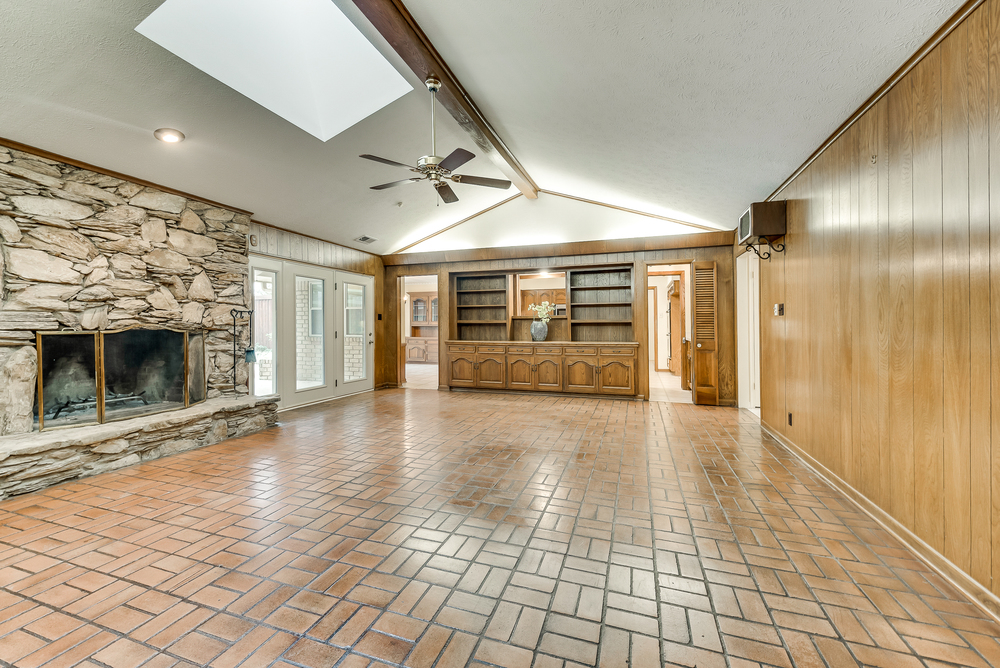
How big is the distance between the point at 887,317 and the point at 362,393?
6.92m

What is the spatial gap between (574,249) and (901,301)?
490cm

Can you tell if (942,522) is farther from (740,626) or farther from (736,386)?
(736,386)

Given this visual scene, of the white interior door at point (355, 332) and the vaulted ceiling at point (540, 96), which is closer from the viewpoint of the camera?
the vaulted ceiling at point (540, 96)

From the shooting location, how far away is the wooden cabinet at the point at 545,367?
6625 millimetres

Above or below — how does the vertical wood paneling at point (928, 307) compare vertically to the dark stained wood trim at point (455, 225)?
below

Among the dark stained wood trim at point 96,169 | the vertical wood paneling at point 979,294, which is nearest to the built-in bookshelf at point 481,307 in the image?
the dark stained wood trim at point 96,169

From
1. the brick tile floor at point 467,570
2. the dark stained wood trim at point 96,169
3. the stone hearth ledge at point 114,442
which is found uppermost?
the dark stained wood trim at point 96,169

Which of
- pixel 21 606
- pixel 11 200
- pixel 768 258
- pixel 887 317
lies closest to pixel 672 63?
pixel 887 317

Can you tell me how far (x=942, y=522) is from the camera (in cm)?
195

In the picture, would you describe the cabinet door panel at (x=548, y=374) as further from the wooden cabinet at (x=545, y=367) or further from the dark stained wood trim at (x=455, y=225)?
the dark stained wood trim at (x=455, y=225)

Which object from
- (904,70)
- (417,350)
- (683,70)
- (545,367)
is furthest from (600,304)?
(417,350)

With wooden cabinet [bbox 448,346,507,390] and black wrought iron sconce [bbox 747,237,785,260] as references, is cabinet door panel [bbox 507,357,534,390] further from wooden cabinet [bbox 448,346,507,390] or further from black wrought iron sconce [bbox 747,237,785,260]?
black wrought iron sconce [bbox 747,237,785,260]

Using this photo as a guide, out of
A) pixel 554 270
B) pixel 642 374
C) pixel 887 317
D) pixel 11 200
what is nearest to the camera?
pixel 887 317

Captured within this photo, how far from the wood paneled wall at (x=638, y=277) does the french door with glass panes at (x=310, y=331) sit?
490mm
